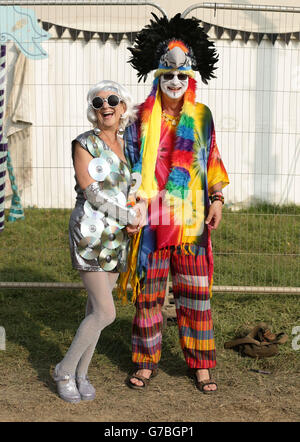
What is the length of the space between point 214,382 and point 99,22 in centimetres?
456

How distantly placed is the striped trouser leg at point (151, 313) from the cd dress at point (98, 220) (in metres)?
0.37

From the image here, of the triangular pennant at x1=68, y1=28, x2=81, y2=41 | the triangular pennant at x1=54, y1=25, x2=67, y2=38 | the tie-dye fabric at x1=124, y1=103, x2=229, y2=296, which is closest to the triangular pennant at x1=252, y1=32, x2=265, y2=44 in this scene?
the triangular pennant at x1=68, y1=28, x2=81, y2=41

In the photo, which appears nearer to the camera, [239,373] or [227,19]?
[239,373]

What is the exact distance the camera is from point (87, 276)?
10.2 ft

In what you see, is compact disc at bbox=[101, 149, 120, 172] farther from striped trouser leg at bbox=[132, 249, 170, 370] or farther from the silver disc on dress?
striped trouser leg at bbox=[132, 249, 170, 370]

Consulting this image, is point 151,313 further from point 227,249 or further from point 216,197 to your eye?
point 227,249

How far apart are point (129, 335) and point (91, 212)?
1591mm

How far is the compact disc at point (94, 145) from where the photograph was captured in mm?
2993

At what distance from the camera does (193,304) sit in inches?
135

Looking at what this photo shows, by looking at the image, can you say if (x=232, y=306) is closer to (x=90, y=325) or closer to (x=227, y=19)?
(x=90, y=325)

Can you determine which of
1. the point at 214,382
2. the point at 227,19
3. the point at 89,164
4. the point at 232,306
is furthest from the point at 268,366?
the point at 227,19

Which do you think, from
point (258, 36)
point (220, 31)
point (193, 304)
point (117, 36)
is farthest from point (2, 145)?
point (258, 36)

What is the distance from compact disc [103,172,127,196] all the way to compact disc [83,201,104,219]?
0.40 feet

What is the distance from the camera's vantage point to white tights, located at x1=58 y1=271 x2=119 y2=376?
311 cm
